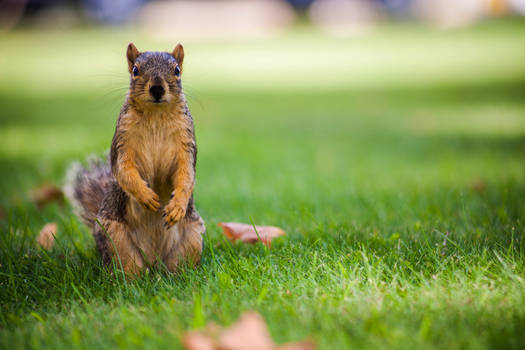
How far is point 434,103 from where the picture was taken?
7957 mm

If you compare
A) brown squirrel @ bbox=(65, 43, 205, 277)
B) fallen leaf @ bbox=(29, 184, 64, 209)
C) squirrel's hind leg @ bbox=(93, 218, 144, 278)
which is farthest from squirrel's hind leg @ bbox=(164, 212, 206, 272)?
fallen leaf @ bbox=(29, 184, 64, 209)

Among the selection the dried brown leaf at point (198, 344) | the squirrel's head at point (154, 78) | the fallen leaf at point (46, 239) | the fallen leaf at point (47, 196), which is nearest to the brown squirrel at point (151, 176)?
the squirrel's head at point (154, 78)

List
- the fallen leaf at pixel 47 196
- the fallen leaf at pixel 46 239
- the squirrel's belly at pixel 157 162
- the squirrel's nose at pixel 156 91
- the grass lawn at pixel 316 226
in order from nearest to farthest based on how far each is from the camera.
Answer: the grass lawn at pixel 316 226
the squirrel's nose at pixel 156 91
the squirrel's belly at pixel 157 162
the fallen leaf at pixel 46 239
the fallen leaf at pixel 47 196

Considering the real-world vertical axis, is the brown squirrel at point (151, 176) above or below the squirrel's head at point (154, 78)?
below

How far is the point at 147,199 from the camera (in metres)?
2.03

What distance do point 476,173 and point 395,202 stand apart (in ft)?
3.71

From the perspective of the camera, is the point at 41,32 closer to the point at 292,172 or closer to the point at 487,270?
the point at 292,172

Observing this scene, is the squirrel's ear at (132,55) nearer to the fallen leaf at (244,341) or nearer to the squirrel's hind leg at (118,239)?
the squirrel's hind leg at (118,239)

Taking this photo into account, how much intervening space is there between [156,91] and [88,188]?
36.5 inches

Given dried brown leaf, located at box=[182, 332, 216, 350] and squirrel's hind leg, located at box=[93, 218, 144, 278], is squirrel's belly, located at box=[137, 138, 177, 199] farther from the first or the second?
dried brown leaf, located at box=[182, 332, 216, 350]

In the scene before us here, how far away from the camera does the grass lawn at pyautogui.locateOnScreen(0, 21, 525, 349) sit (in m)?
1.61

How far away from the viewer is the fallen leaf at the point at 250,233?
91.4 inches

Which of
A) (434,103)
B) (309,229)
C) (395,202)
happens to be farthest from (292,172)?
(434,103)

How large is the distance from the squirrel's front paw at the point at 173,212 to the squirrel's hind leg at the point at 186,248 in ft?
0.49
